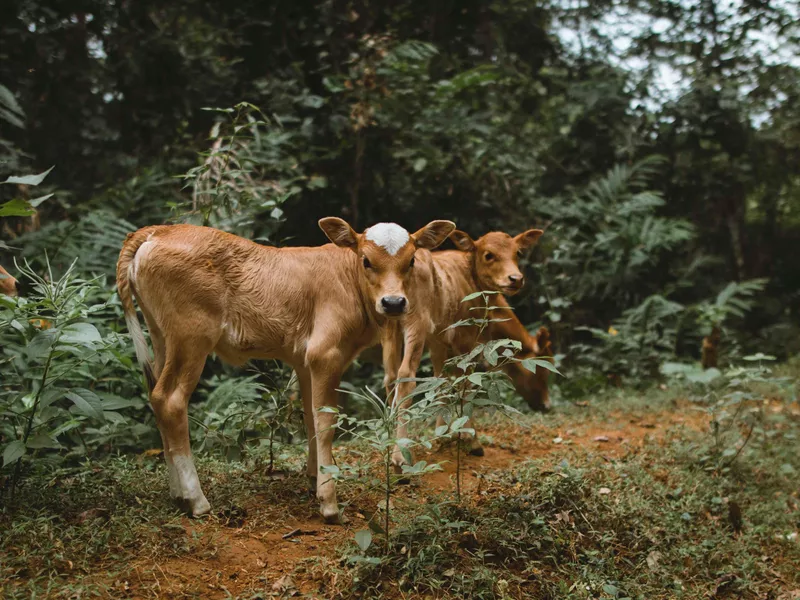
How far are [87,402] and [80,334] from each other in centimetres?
42

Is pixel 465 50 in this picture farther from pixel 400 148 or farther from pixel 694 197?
pixel 694 197

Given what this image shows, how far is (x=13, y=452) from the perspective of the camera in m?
3.69

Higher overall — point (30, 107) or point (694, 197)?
point (30, 107)

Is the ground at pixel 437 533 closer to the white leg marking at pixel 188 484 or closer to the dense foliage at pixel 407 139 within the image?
Answer: the white leg marking at pixel 188 484

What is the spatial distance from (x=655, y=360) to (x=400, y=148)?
4.57 meters

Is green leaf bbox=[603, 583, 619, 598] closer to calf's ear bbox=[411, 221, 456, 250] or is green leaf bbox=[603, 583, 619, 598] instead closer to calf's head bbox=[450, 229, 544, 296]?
calf's ear bbox=[411, 221, 456, 250]

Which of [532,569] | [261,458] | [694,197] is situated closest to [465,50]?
[694,197]

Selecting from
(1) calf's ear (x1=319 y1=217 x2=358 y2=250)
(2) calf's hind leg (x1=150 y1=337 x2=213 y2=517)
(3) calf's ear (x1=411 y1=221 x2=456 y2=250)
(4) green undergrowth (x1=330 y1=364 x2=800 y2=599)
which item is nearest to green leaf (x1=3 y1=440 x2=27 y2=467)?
(2) calf's hind leg (x1=150 y1=337 x2=213 y2=517)

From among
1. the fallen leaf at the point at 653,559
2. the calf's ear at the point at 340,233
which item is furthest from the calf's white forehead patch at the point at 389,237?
the fallen leaf at the point at 653,559

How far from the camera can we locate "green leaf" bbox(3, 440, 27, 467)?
363 centimetres

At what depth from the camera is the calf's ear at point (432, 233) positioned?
4.40 metres

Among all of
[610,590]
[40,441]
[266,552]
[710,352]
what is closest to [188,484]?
[266,552]

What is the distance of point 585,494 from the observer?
4.48m

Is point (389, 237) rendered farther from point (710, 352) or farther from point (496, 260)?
point (710, 352)
